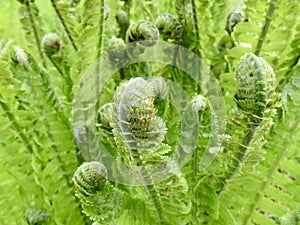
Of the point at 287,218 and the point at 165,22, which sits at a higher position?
the point at 165,22

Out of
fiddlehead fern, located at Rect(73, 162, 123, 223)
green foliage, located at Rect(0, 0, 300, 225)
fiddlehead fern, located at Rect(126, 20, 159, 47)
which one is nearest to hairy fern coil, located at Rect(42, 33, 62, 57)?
green foliage, located at Rect(0, 0, 300, 225)

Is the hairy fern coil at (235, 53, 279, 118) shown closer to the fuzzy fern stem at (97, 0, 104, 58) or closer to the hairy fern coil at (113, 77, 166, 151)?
the hairy fern coil at (113, 77, 166, 151)

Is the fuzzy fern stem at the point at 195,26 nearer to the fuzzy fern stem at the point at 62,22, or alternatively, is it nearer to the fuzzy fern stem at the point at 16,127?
the fuzzy fern stem at the point at 62,22

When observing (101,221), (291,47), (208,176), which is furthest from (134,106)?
(291,47)

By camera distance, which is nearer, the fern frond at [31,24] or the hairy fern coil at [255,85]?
the hairy fern coil at [255,85]

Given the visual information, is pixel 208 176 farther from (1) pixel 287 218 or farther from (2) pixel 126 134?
(2) pixel 126 134

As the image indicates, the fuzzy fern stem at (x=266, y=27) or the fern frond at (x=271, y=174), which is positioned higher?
the fuzzy fern stem at (x=266, y=27)

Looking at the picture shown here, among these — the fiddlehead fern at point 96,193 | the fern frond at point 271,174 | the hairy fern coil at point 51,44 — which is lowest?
the fern frond at point 271,174

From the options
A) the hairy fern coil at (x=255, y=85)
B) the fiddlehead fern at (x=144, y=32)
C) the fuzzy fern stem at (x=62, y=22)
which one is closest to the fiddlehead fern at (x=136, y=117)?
the hairy fern coil at (x=255, y=85)
